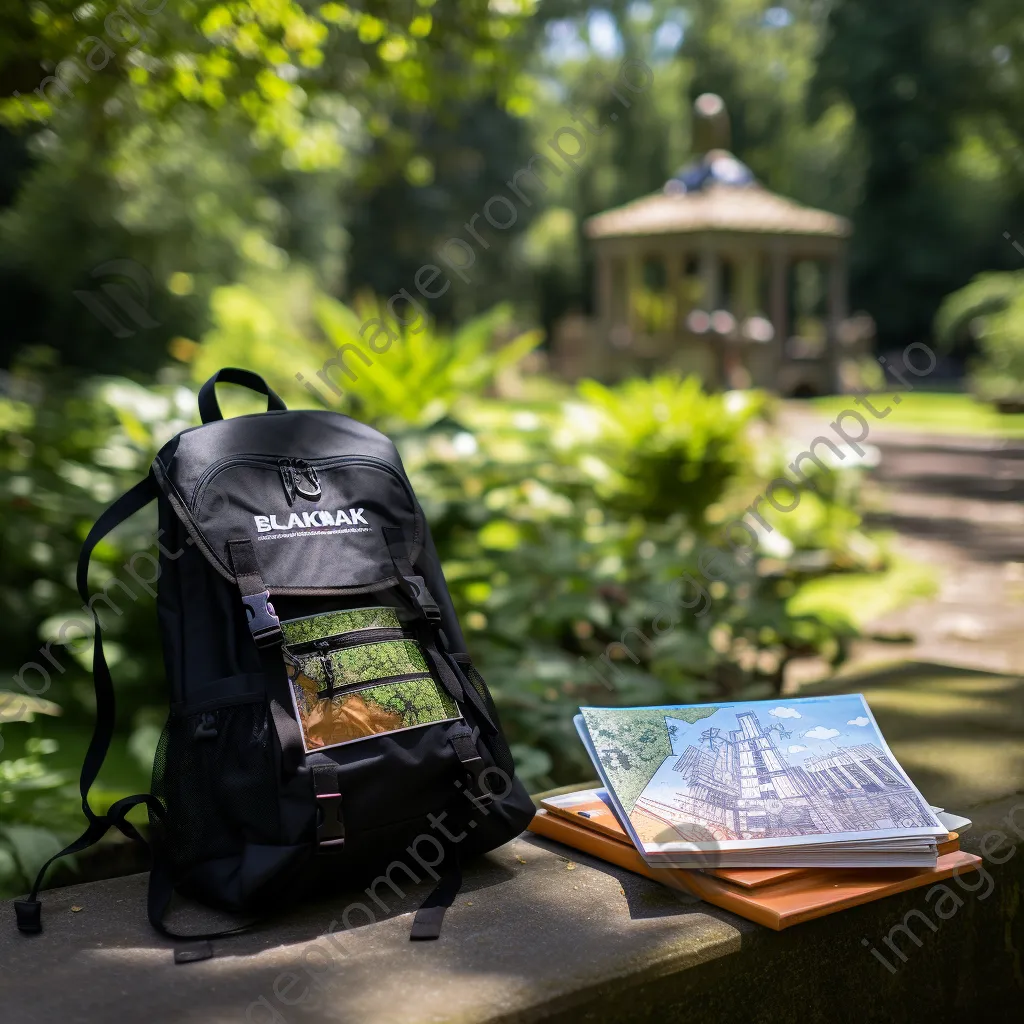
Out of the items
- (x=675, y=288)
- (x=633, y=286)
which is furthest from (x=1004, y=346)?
(x=633, y=286)

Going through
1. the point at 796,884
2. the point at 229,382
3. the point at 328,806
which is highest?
the point at 229,382

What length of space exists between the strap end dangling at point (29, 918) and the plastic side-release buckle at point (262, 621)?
0.40m

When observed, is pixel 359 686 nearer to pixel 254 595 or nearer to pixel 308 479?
pixel 254 595

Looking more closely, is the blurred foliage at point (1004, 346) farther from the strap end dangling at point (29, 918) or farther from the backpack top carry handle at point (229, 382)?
the strap end dangling at point (29, 918)

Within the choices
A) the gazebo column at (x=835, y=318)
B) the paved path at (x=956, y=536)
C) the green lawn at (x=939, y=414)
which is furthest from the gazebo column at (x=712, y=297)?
the paved path at (x=956, y=536)

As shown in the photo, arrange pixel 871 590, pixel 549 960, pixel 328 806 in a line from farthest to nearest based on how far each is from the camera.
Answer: pixel 871 590, pixel 328 806, pixel 549 960

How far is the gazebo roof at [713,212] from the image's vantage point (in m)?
17.7

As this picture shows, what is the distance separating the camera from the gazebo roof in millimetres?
17656

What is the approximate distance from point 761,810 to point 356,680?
0.55m

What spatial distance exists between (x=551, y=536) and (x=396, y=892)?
7.13 feet

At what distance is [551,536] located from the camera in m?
3.56

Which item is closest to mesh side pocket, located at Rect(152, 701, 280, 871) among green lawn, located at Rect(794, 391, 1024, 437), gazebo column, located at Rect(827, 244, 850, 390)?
green lawn, located at Rect(794, 391, 1024, 437)

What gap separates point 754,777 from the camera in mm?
1528

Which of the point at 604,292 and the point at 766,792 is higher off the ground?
the point at 604,292
